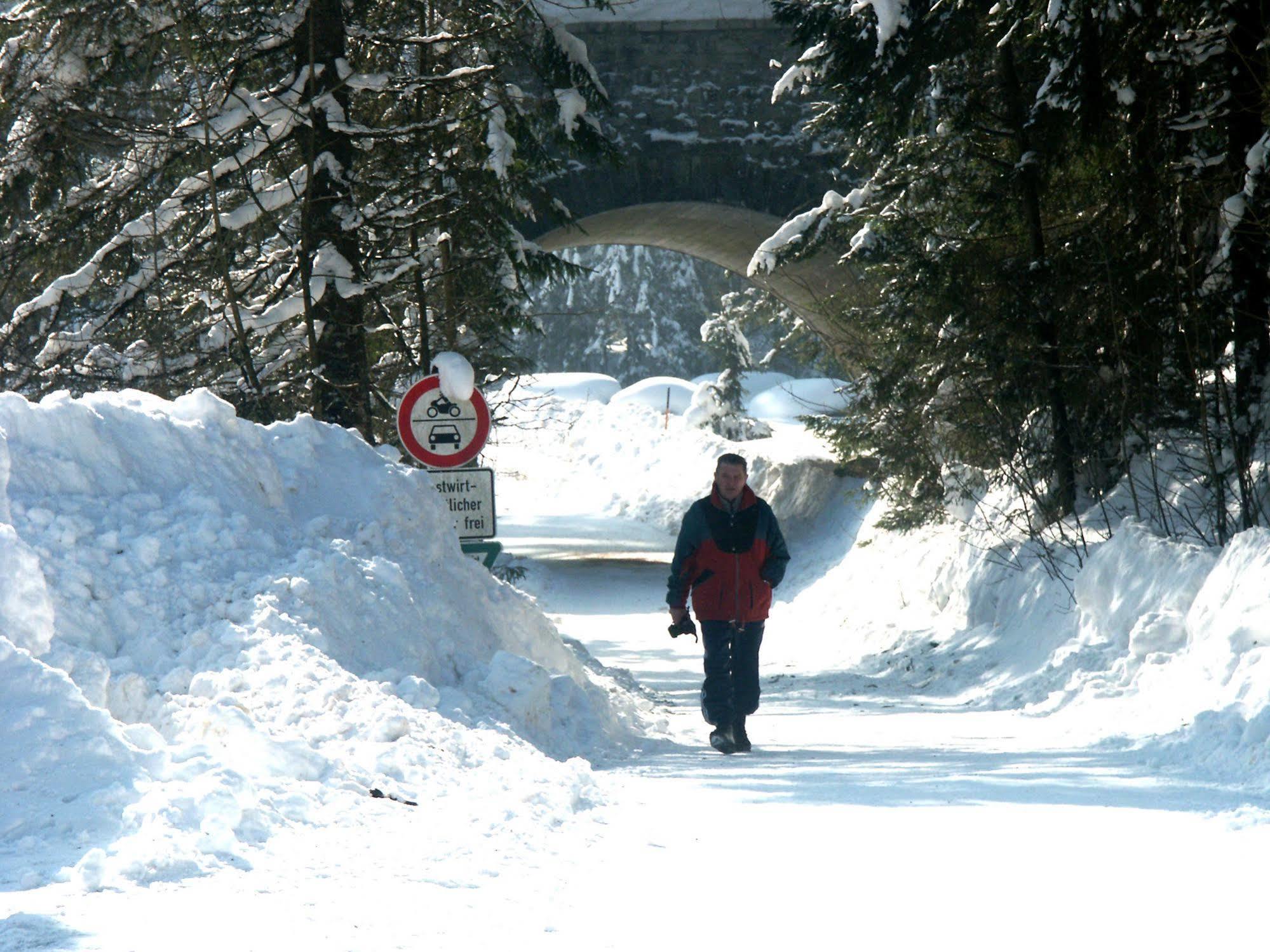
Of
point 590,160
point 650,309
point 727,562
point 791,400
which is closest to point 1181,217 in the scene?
point 727,562

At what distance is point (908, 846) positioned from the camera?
504 centimetres

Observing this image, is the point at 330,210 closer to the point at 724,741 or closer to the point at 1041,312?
the point at 724,741

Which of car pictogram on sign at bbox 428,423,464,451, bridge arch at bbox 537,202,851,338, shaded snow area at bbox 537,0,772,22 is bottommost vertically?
car pictogram on sign at bbox 428,423,464,451

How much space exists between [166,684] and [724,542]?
3.48 metres

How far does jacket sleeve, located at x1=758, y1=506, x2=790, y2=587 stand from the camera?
8.01 metres

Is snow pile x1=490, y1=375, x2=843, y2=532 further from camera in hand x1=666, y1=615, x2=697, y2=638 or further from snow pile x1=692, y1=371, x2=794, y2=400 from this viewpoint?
camera in hand x1=666, y1=615, x2=697, y2=638

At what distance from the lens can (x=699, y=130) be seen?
64.8ft

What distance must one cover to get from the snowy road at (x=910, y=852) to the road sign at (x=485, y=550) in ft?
8.65

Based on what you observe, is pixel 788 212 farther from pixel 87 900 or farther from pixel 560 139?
pixel 87 900

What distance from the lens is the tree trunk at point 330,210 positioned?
1112 centimetres

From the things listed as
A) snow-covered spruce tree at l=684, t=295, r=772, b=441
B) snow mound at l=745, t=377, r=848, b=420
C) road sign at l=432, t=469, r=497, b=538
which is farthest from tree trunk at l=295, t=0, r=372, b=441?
snow-covered spruce tree at l=684, t=295, r=772, b=441

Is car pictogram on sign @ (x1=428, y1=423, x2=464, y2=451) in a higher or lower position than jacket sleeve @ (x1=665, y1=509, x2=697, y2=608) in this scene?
higher

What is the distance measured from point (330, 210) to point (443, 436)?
265cm

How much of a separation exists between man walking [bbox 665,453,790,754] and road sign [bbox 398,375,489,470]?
2.45 metres
